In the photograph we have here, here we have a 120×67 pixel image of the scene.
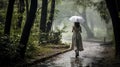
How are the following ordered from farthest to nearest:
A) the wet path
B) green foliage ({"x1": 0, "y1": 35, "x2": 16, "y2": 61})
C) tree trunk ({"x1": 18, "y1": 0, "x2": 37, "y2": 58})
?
the wet path → tree trunk ({"x1": 18, "y1": 0, "x2": 37, "y2": 58}) → green foliage ({"x1": 0, "y1": 35, "x2": 16, "y2": 61})

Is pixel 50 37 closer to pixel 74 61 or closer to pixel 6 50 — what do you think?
pixel 74 61

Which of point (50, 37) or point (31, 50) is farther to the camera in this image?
point (50, 37)

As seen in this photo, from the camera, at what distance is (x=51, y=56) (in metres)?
15.6

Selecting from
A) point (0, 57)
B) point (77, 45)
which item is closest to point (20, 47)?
point (0, 57)

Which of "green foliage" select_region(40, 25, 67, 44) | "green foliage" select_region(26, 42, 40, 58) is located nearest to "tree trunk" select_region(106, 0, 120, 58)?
"green foliage" select_region(26, 42, 40, 58)

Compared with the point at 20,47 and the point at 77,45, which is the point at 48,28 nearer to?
the point at 77,45

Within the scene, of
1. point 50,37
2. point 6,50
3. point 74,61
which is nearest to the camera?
point 6,50

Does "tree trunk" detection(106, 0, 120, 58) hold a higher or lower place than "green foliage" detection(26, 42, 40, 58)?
higher

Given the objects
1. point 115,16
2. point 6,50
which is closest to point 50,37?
point 115,16

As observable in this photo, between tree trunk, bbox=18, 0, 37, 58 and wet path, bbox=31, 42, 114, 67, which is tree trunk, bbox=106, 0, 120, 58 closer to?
wet path, bbox=31, 42, 114, 67

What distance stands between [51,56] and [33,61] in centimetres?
298

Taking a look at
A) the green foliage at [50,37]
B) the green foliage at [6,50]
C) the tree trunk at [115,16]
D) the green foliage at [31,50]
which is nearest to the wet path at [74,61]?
the green foliage at [31,50]

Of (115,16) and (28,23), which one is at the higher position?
(115,16)

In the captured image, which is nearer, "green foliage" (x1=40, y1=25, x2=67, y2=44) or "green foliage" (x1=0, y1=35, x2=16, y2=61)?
"green foliage" (x1=0, y1=35, x2=16, y2=61)
